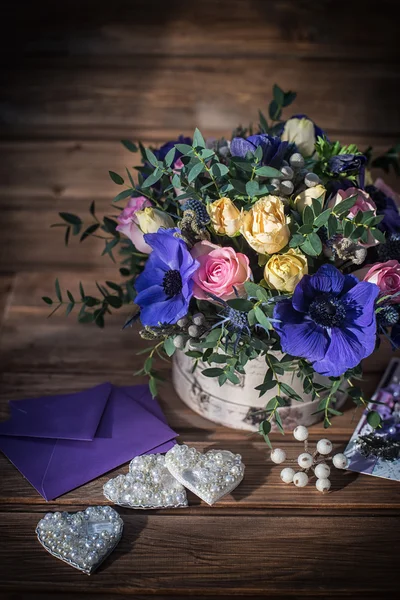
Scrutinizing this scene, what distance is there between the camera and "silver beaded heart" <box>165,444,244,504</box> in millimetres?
930

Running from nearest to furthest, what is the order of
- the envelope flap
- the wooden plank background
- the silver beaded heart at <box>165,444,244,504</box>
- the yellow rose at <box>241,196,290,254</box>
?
the yellow rose at <box>241,196,290,254</box> → the silver beaded heart at <box>165,444,244,504</box> → the envelope flap → the wooden plank background

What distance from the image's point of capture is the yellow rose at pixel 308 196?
2.89ft

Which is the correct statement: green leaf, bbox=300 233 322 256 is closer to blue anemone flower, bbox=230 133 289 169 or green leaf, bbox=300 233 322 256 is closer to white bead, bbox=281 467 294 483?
blue anemone flower, bbox=230 133 289 169

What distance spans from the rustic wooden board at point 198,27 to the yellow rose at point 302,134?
2.35 feet

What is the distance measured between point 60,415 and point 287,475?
337 millimetres

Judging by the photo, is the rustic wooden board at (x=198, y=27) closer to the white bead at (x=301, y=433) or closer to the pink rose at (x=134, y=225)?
the pink rose at (x=134, y=225)

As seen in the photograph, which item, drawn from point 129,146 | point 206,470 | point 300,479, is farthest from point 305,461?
point 129,146

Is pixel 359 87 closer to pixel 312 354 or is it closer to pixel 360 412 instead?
pixel 360 412

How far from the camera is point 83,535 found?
88 cm

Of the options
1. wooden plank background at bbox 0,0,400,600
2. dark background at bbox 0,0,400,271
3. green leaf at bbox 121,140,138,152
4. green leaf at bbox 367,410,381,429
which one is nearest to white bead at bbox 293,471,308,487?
green leaf at bbox 367,410,381,429

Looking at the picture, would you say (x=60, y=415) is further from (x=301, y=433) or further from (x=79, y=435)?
(x=301, y=433)

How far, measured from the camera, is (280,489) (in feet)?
3.17

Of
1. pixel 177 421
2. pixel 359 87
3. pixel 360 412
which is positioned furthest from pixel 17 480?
pixel 359 87

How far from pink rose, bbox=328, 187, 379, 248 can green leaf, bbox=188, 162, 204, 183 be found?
168mm
